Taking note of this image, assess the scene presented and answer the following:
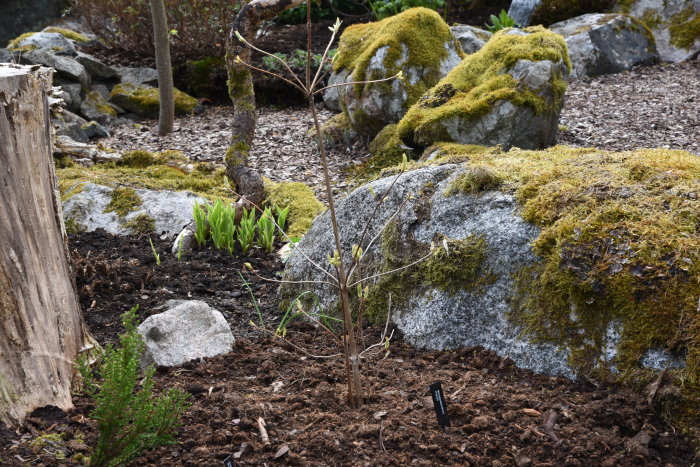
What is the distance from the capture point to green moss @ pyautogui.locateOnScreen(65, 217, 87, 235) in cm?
531

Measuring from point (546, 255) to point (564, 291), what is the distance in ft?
0.68

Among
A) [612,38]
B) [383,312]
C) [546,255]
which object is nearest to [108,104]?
[612,38]

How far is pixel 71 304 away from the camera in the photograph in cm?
289

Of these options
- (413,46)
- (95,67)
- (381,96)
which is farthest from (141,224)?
(95,67)

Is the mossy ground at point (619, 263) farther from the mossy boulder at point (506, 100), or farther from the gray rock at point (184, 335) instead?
the mossy boulder at point (506, 100)

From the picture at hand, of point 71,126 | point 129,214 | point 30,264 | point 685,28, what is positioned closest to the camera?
point 30,264

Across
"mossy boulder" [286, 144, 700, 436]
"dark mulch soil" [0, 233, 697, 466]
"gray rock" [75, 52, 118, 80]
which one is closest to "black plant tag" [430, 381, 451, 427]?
"dark mulch soil" [0, 233, 697, 466]

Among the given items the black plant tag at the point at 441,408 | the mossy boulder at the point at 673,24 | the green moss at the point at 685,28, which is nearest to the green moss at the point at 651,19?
the mossy boulder at the point at 673,24

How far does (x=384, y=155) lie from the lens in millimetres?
7258

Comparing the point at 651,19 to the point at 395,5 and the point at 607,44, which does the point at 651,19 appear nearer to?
the point at 607,44

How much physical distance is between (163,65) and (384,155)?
3191 millimetres

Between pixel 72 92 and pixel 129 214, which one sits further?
pixel 72 92

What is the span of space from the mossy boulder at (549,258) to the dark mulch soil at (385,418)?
151mm

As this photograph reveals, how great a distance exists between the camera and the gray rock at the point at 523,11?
36.2ft
